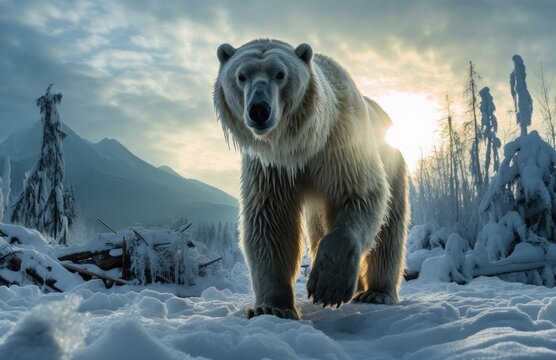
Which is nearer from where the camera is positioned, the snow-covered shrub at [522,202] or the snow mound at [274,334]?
the snow mound at [274,334]

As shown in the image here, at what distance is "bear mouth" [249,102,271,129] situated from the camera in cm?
351

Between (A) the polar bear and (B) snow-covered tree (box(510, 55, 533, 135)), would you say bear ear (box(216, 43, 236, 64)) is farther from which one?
(B) snow-covered tree (box(510, 55, 533, 135))

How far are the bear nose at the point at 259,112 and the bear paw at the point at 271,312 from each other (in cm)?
140

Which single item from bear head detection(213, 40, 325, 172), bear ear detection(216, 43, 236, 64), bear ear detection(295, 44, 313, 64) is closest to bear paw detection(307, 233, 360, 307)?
bear head detection(213, 40, 325, 172)

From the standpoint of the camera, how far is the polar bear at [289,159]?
3.72m

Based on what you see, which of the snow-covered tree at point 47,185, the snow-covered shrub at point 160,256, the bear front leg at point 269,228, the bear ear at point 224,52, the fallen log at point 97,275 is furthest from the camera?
the snow-covered tree at point 47,185

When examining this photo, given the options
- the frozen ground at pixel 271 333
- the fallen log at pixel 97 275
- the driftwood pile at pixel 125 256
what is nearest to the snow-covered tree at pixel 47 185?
the driftwood pile at pixel 125 256

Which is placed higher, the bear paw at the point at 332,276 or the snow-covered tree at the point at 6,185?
the snow-covered tree at the point at 6,185

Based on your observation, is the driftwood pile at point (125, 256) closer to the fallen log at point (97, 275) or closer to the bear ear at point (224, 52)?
the fallen log at point (97, 275)

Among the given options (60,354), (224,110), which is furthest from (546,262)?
(60,354)

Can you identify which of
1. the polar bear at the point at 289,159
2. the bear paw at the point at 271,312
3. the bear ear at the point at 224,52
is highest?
the bear ear at the point at 224,52

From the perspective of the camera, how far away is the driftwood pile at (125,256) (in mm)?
8578

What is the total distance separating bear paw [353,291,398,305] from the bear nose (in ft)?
7.15

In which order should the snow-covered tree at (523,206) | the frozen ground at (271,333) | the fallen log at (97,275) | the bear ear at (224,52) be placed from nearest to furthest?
1. the frozen ground at (271,333)
2. the bear ear at (224,52)
3. the fallen log at (97,275)
4. the snow-covered tree at (523,206)
